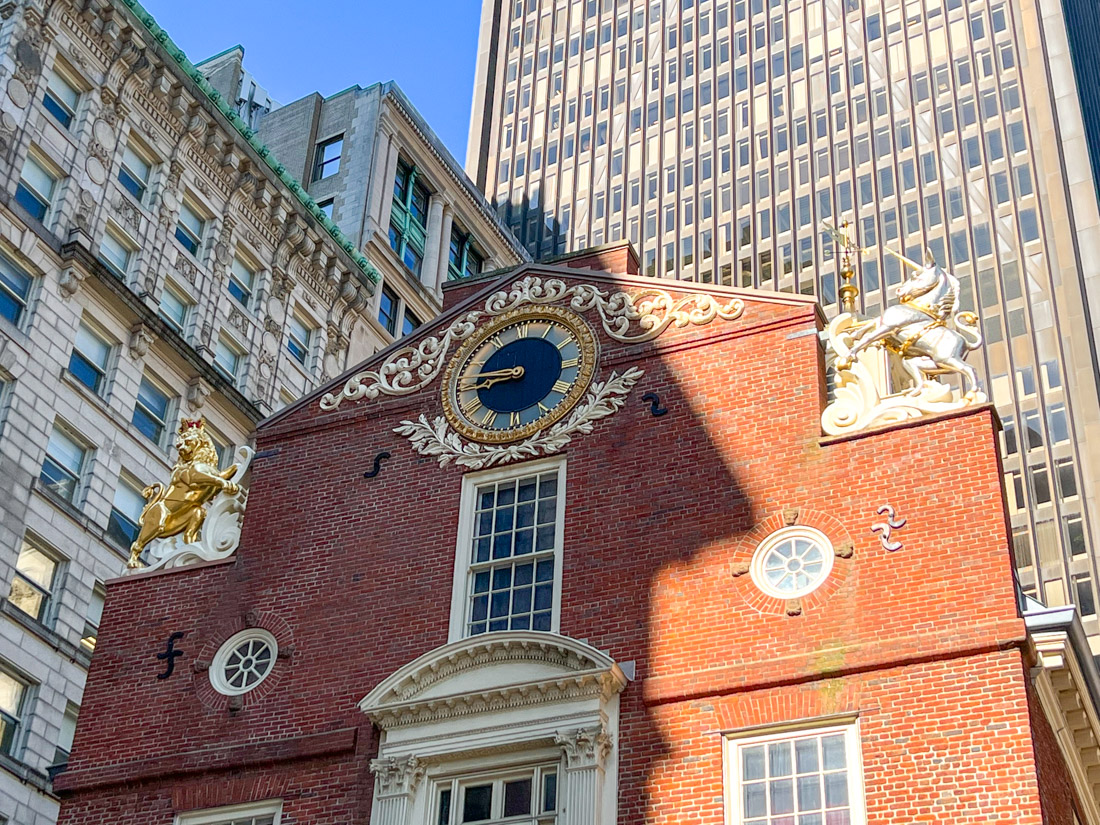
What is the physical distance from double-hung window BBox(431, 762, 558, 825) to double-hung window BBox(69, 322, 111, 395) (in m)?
24.5

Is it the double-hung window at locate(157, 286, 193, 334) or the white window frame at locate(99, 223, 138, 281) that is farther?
the double-hung window at locate(157, 286, 193, 334)

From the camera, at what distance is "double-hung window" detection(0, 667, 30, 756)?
34.2 m

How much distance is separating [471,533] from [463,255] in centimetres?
4572

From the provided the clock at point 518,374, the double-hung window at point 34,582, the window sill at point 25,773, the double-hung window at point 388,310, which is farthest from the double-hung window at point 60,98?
the clock at point 518,374

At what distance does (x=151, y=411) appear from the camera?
4259 centimetres

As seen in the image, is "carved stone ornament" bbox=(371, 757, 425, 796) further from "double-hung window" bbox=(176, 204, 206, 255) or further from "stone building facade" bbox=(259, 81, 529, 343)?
"stone building facade" bbox=(259, 81, 529, 343)

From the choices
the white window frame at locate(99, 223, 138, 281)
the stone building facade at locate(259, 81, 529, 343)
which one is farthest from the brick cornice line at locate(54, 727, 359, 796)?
the stone building facade at locate(259, 81, 529, 343)

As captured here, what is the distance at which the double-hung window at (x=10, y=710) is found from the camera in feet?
112

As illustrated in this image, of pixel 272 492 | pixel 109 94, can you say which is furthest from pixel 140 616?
pixel 109 94

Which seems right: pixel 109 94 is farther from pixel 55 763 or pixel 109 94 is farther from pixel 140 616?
pixel 140 616

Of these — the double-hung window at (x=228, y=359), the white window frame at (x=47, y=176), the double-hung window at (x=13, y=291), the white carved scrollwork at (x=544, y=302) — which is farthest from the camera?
the double-hung window at (x=228, y=359)

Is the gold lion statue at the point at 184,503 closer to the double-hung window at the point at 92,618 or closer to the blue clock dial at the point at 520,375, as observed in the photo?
the blue clock dial at the point at 520,375

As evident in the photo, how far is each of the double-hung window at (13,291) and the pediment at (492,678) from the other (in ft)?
74.7

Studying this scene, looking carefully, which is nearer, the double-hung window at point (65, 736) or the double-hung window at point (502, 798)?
the double-hung window at point (502, 798)
